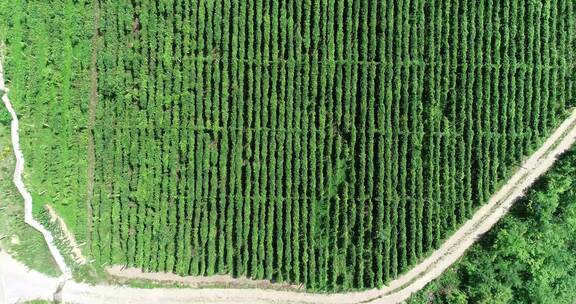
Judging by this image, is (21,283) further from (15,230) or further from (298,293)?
(298,293)

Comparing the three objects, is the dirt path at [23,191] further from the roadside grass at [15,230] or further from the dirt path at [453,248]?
the dirt path at [453,248]

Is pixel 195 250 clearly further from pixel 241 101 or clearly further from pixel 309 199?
pixel 241 101

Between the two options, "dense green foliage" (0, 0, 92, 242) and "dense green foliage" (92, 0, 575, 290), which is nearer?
"dense green foliage" (0, 0, 92, 242)

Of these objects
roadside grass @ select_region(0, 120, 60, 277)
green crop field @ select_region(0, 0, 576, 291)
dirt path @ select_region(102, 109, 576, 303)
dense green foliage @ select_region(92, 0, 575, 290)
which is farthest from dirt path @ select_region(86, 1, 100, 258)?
dirt path @ select_region(102, 109, 576, 303)

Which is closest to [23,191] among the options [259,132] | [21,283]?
[21,283]

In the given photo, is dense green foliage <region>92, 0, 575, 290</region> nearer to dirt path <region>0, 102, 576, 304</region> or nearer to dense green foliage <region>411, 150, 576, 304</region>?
dirt path <region>0, 102, 576, 304</region>

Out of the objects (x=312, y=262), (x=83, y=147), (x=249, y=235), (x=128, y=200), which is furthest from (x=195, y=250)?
(x=83, y=147)
